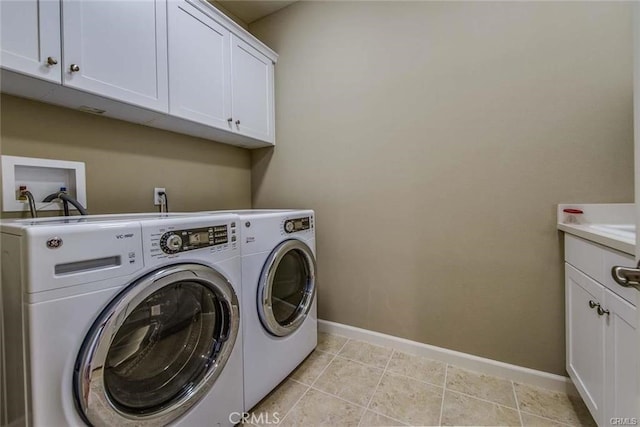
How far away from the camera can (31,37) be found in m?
0.93

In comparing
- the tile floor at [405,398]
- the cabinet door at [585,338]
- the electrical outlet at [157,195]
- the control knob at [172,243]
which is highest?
the electrical outlet at [157,195]

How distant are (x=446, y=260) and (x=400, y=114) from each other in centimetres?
96

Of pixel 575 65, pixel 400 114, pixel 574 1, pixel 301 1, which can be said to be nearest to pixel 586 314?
pixel 575 65

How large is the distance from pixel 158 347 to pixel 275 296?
0.60 metres

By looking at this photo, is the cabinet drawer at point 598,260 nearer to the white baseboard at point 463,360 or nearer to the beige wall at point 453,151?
the beige wall at point 453,151

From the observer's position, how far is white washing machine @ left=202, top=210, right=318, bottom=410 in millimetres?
1172

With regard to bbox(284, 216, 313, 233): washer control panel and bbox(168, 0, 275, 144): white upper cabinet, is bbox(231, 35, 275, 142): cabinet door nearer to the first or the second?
bbox(168, 0, 275, 144): white upper cabinet

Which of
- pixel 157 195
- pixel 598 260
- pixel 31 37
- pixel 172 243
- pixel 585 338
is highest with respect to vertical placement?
pixel 31 37

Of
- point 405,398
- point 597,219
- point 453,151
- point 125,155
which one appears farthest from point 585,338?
point 125,155

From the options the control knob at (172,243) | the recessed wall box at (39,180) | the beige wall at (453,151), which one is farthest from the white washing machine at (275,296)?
the recessed wall box at (39,180)

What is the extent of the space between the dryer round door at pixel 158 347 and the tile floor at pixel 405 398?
471 mm

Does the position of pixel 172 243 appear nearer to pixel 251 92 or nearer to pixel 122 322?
pixel 122 322

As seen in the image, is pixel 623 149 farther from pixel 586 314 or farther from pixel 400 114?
pixel 400 114

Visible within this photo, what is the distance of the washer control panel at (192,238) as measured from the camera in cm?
85
